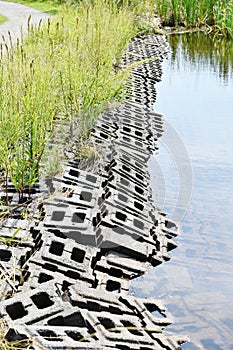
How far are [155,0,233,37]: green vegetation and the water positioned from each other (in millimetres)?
4507

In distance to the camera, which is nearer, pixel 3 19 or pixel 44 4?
pixel 3 19

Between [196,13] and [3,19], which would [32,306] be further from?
[196,13]

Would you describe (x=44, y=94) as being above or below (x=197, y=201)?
above

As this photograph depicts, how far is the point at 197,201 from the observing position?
6551mm

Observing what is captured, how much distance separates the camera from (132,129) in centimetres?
823

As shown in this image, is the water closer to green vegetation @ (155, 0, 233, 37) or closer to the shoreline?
the shoreline

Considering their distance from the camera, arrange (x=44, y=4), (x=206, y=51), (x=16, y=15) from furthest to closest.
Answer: (x=44, y=4) → (x=16, y=15) → (x=206, y=51)

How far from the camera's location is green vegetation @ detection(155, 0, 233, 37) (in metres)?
16.5

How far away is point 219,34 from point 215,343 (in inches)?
517

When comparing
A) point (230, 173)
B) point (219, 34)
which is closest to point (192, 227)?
point (230, 173)

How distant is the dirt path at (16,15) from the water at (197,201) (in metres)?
3.32

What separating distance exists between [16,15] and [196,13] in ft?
14.6

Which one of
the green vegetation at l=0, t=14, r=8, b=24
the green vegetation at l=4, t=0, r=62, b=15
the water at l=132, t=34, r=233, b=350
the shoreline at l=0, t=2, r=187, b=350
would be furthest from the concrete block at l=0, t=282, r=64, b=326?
the green vegetation at l=4, t=0, r=62, b=15

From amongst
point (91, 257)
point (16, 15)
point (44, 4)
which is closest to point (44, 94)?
point (91, 257)
